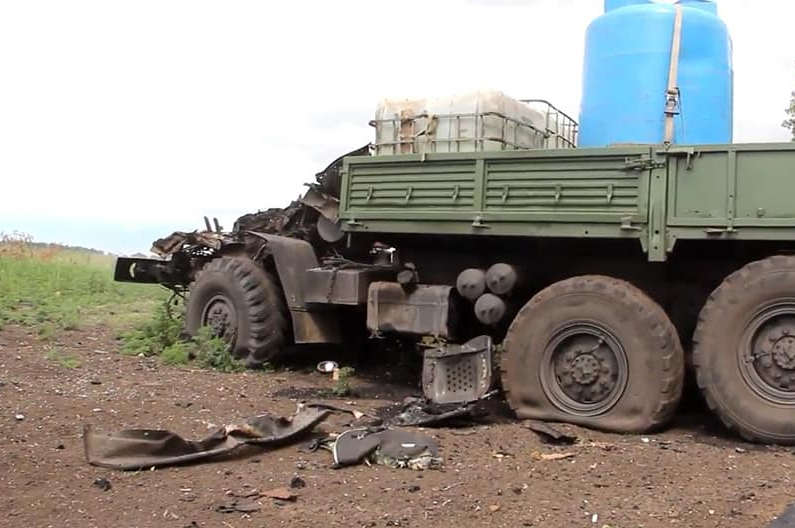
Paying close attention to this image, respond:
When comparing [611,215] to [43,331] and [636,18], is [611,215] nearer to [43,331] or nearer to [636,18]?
[636,18]

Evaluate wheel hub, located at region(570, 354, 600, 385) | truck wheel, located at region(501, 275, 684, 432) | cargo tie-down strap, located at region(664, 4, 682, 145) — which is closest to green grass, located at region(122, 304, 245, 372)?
truck wheel, located at region(501, 275, 684, 432)

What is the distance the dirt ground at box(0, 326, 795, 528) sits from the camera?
4.28 meters

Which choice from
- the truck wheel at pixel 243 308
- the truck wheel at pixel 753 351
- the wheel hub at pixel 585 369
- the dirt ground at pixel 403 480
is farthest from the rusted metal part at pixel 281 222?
the truck wheel at pixel 753 351

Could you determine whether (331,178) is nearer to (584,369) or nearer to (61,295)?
(584,369)

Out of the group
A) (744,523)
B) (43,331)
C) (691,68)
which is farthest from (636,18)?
(43,331)

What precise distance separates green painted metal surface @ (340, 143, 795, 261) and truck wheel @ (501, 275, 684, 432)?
1.39 feet

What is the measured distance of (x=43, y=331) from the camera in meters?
10.3

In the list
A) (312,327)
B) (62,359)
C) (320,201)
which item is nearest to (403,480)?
(312,327)

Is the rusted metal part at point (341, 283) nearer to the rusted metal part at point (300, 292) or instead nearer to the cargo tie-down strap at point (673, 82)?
the rusted metal part at point (300, 292)

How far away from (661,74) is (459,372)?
104 inches

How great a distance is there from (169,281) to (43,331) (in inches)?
59.9

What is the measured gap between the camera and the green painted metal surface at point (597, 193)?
19.2ft

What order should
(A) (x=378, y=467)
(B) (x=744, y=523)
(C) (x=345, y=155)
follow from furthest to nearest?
(C) (x=345, y=155) < (A) (x=378, y=467) < (B) (x=744, y=523)

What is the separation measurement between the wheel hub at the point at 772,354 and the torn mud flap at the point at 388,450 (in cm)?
211
